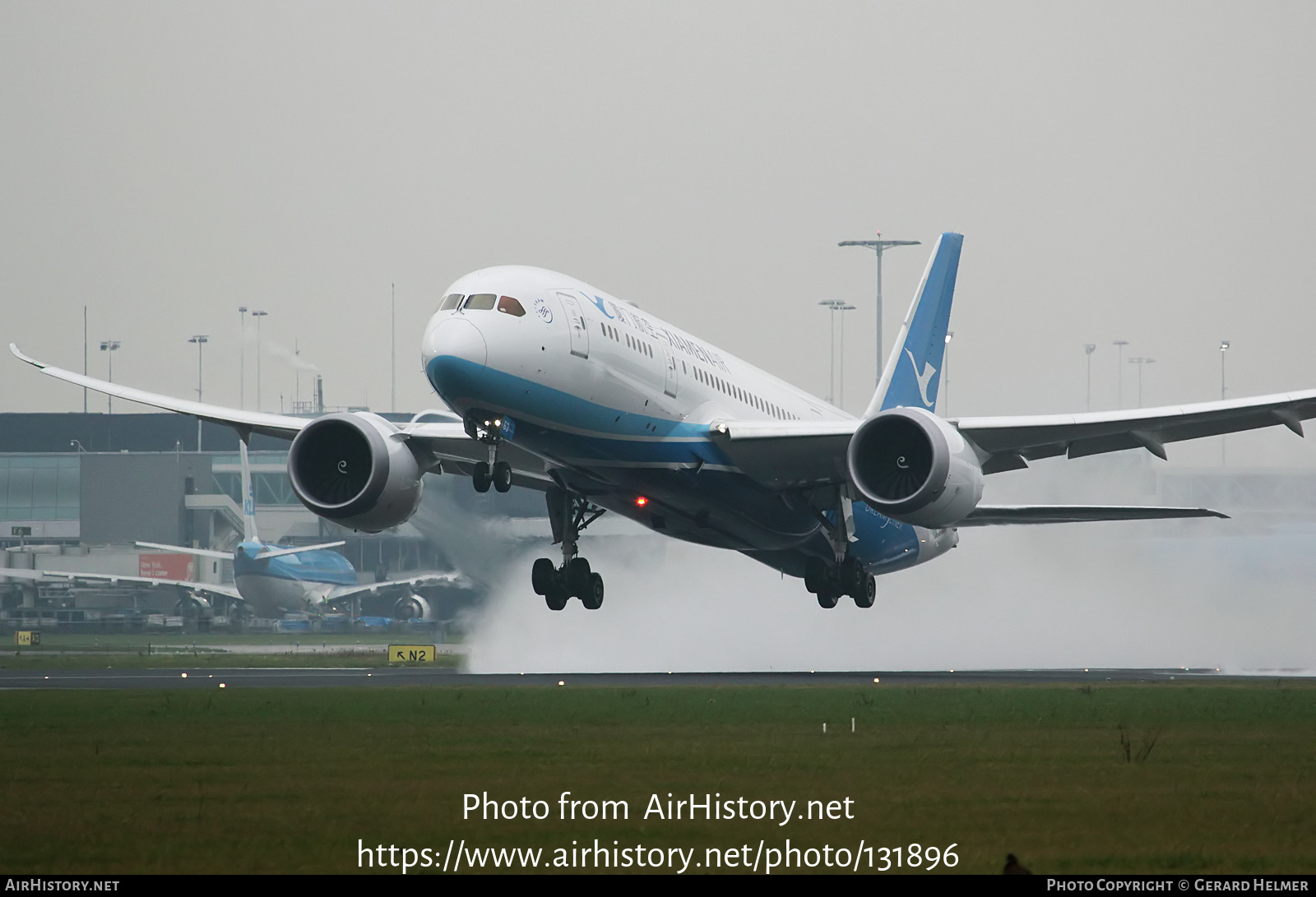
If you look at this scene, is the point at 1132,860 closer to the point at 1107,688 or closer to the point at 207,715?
the point at 207,715

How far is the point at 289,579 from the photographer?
280 ft

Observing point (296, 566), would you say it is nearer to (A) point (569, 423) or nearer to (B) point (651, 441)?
(B) point (651, 441)

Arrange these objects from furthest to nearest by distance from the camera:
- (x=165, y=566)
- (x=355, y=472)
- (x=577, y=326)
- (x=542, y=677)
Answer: (x=165, y=566) → (x=542, y=677) → (x=355, y=472) → (x=577, y=326)

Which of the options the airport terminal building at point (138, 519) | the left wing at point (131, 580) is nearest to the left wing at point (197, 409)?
the airport terminal building at point (138, 519)

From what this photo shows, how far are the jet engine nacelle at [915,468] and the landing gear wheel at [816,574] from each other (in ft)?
22.0

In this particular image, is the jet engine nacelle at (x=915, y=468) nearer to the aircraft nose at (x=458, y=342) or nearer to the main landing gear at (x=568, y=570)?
the main landing gear at (x=568, y=570)

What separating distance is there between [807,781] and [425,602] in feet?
231

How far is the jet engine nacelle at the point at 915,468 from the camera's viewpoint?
110 feet

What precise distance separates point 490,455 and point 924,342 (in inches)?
810

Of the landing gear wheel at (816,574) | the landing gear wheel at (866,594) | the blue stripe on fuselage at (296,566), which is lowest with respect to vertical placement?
the blue stripe on fuselage at (296,566)

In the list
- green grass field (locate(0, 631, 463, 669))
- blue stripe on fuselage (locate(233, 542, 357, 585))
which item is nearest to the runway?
green grass field (locate(0, 631, 463, 669))

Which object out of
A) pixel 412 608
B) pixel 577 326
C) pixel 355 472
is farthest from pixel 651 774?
pixel 412 608

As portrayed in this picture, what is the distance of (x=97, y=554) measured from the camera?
104 metres
